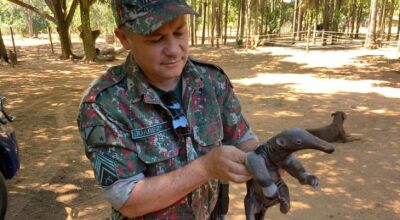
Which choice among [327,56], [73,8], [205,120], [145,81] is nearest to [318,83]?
[327,56]

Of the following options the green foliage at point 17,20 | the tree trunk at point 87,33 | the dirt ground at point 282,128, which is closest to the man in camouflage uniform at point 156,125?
the dirt ground at point 282,128

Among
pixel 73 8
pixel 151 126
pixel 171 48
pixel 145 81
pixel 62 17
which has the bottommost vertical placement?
pixel 151 126

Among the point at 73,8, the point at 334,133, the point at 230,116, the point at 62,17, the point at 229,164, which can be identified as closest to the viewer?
the point at 229,164

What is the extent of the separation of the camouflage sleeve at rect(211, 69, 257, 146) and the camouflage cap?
0.39 metres

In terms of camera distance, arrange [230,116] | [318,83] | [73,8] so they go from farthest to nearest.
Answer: [73,8], [318,83], [230,116]

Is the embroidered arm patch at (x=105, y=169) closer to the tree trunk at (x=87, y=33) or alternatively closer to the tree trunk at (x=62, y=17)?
the tree trunk at (x=87, y=33)

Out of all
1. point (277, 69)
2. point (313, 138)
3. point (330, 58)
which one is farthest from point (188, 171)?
point (330, 58)

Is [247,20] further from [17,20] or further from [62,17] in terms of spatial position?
[17,20]

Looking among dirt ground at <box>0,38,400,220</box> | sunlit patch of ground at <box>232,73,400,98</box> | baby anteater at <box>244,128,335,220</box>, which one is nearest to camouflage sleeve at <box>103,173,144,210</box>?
baby anteater at <box>244,128,335,220</box>

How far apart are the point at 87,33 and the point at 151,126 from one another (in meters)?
17.5

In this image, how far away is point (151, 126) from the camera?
4.91 ft

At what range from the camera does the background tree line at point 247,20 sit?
19000 mm

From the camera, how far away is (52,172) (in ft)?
17.1

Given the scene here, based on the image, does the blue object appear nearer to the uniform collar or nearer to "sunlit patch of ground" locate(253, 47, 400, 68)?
the uniform collar
